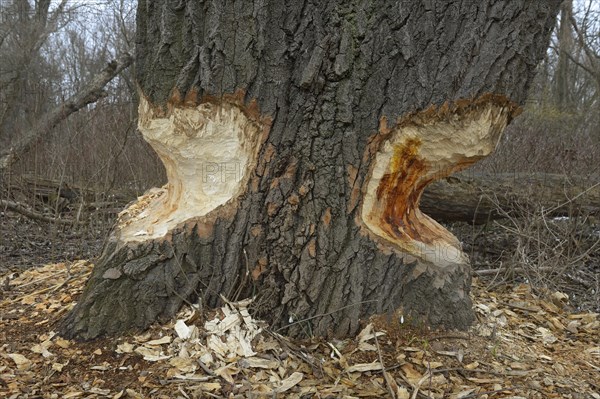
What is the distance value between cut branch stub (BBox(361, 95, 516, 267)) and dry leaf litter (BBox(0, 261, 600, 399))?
418 millimetres

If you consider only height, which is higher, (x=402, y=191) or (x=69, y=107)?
(x=69, y=107)

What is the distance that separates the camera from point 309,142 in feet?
7.36

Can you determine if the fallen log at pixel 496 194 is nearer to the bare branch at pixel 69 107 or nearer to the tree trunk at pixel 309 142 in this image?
the tree trunk at pixel 309 142

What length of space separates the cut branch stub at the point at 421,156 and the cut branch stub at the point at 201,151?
57cm

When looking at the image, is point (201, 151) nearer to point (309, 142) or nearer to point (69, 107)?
point (309, 142)

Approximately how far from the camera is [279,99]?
221 cm

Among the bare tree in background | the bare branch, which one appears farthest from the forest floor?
the bare tree in background

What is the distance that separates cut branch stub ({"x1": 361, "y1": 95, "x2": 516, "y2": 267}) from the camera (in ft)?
7.23

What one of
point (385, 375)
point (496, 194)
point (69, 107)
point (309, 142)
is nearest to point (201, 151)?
point (309, 142)

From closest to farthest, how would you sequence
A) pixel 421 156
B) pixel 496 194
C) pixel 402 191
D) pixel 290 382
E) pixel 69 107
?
pixel 290 382 → pixel 421 156 → pixel 402 191 → pixel 496 194 → pixel 69 107

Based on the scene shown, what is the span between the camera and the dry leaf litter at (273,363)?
2.02 metres

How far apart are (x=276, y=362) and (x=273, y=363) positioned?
0.02m

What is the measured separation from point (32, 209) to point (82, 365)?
377 cm

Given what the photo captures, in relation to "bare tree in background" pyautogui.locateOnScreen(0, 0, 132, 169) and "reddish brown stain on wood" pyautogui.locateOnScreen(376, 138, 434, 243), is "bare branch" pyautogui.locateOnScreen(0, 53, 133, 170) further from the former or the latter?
"reddish brown stain on wood" pyautogui.locateOnScreen(376, 138, 434, 243)
